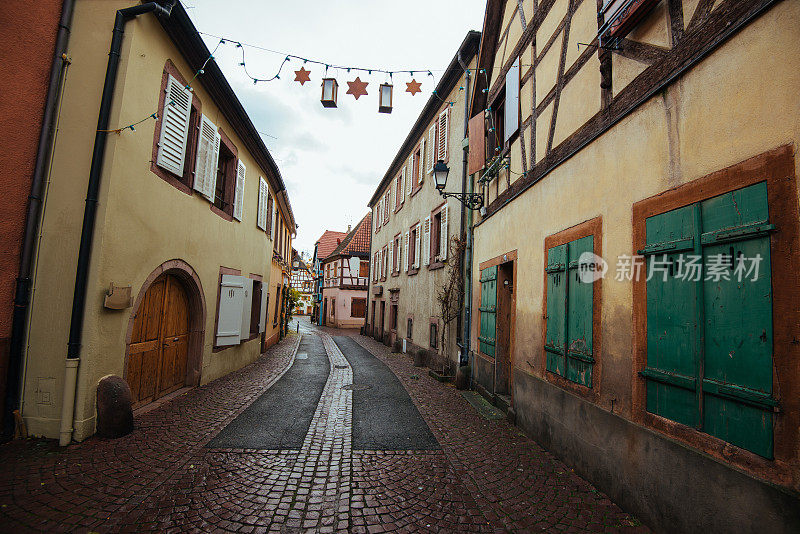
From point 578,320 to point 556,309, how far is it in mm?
506

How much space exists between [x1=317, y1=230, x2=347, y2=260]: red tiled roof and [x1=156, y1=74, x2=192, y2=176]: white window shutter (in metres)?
31.3

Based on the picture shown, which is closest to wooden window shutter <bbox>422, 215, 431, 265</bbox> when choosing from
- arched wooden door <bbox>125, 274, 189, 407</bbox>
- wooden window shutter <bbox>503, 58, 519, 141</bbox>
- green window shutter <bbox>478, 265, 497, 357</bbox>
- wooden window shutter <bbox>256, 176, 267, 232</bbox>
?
green window shutter <bbox>478, 265, 497, 357</bbox>

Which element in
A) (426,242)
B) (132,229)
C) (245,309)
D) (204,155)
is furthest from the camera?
(426,242)

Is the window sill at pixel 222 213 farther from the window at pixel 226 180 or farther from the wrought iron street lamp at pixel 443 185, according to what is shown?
the wrought iron street lamp at pixel 443 185

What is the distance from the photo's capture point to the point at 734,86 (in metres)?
2.58

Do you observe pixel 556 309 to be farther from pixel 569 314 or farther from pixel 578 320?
pixel 578 320

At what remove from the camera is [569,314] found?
4.53m

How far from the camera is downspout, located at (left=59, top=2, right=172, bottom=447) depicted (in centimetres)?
440

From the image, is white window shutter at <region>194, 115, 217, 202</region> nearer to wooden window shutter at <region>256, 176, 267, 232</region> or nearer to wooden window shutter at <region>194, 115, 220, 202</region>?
wooden window shutter at <region>194, 115, 220, 202</region>

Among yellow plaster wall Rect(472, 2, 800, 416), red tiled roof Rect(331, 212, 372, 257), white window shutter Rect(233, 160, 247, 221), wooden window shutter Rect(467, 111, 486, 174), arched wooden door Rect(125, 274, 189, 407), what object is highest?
red tiled roof Rect(331, 212, 372, 257)

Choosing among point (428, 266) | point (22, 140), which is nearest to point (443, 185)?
point (428, 266)

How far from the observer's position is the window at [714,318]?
2326 mm

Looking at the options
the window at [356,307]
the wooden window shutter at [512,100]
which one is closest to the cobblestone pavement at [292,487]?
the wooden window shutter at [512,100]

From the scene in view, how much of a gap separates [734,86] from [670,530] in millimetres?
3114
